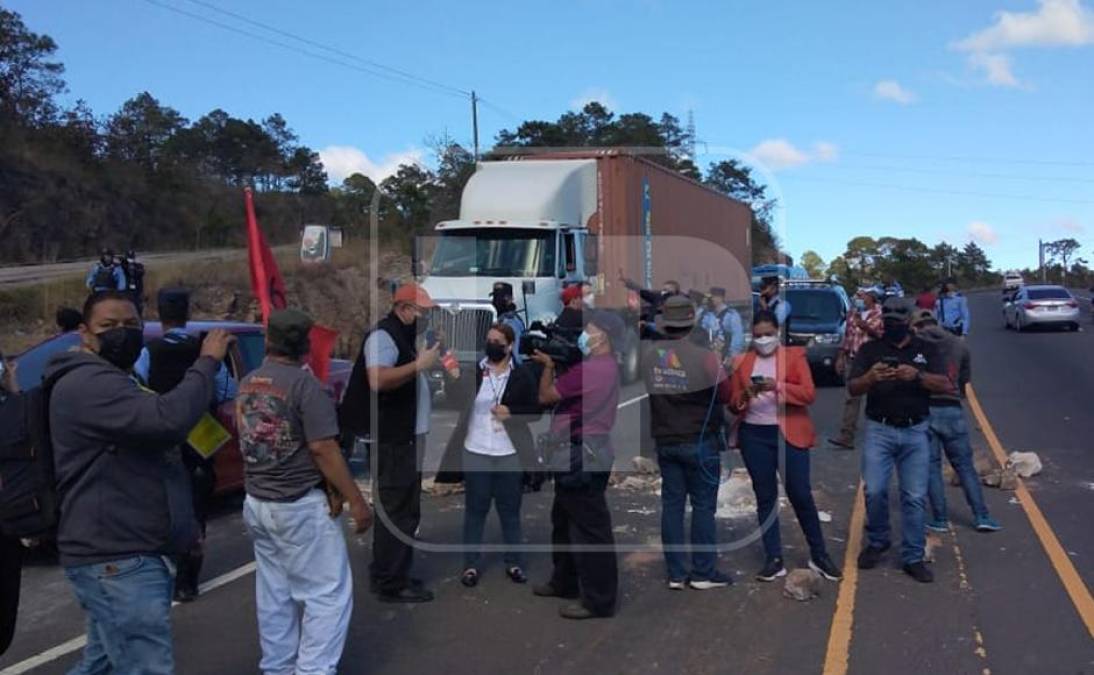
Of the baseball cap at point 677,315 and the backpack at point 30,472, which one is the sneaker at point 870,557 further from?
the backpack at point 30,472

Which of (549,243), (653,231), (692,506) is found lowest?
(692,506)

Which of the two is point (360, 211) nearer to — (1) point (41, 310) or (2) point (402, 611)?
(1) point (41, 310)

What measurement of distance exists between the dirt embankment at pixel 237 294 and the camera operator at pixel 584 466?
1156cm

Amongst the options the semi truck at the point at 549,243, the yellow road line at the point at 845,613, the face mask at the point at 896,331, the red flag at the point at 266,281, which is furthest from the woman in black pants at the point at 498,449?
the semi truck at the point at 549,243

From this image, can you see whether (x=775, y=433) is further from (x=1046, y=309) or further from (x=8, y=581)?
(x=1046, y=309)

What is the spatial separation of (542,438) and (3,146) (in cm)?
3553

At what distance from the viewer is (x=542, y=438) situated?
650cm

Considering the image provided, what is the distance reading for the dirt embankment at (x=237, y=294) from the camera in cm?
1998

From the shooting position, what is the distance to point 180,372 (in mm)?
6238

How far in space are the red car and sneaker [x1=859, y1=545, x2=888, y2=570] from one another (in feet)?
12.7

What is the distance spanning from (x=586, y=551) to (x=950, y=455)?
3368 millimetres

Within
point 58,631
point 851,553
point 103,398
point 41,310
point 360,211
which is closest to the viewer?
point 103,398

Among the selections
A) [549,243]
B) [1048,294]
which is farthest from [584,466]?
[1048,294]

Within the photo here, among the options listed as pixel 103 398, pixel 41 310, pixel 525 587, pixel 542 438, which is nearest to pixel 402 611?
pixel 525 587
